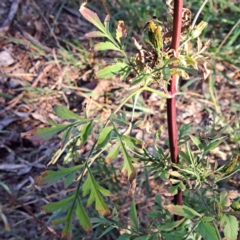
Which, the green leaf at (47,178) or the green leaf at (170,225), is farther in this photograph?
the green leaf at (170,225)

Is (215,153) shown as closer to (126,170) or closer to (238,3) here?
(238,3)

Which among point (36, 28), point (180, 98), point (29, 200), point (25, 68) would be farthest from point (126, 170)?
point (36, 28)

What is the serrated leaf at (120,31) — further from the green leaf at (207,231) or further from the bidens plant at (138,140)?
the green leaf at (207,231)

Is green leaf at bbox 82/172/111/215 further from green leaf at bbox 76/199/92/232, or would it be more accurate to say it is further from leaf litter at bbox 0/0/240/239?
leaf litter at bbox 0/0/240/239

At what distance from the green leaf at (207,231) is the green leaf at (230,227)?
3 centimetres

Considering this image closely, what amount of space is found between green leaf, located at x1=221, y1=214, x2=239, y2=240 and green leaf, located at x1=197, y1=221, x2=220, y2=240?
3 cm

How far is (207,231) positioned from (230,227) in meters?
0.06

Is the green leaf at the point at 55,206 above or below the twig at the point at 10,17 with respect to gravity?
below

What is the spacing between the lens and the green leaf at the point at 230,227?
3.46 ft

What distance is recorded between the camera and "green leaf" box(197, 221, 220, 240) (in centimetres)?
106

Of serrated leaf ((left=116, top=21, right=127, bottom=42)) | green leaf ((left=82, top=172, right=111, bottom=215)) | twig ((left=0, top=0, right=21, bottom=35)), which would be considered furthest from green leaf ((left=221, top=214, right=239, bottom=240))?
twig ((left=0, top=0, right=21, bottom=35))

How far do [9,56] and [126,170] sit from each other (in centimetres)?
204

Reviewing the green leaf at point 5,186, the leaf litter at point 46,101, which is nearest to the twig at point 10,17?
the leaf litter at point 46,101

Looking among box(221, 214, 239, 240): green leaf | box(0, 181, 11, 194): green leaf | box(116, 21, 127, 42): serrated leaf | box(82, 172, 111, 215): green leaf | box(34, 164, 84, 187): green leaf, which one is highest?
box(116, 21, 127, 42): serrated leaf
